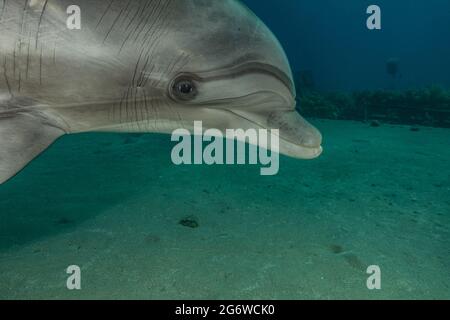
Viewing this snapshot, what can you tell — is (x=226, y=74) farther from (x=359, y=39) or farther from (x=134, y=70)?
(x=359, y=39)

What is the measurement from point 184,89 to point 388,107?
16.4m

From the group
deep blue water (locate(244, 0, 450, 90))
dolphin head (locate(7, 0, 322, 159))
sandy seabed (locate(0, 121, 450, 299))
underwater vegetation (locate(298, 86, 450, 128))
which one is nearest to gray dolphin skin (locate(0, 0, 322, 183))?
dolphin head (locate(7, 0, 322, 159))

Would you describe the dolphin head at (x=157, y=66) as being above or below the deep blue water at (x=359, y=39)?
below

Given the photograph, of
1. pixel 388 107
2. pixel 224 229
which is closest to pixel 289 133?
pixel 224 229

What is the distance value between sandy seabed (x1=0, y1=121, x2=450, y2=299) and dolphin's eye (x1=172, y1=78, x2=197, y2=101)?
7.55 ft

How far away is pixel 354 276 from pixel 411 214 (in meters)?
2.39

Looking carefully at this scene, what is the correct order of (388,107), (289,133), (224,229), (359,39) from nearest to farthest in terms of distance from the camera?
1. (289,133)
2. (224,229)
3. (388,107)
4. (359,39)

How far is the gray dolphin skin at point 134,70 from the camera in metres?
2.38

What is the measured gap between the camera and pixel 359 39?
5664 inches

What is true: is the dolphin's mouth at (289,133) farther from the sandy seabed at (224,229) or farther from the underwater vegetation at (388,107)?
the underwater vegetation at (388,107)

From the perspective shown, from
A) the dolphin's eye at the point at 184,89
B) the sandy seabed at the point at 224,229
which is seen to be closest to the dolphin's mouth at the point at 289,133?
the dolphin's eye at the point at 184,89

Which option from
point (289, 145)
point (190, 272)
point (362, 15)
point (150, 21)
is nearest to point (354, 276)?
point (190, 272)

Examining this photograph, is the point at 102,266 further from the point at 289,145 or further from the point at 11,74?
the point at 289,145

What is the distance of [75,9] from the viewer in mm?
2377
